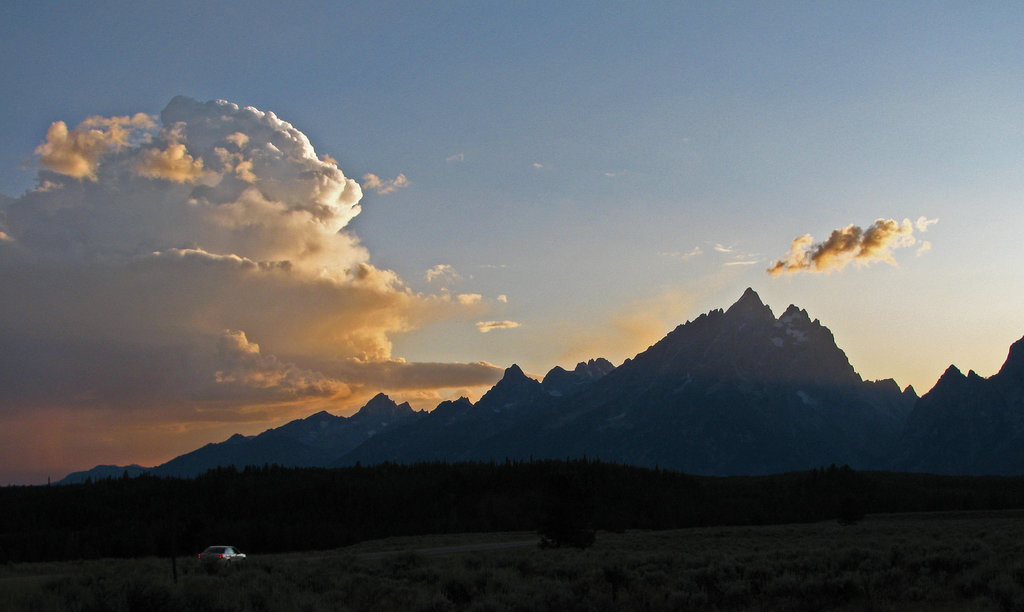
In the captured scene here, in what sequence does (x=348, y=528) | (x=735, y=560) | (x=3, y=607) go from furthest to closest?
(x=348, y=528), (x=735, y=560), (x=3, y=607)

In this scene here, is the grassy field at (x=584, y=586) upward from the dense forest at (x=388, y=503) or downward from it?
upward

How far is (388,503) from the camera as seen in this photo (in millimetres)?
137250

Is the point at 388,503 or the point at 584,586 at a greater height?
the point at 584,586

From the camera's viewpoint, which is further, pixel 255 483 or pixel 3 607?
pixel 255 483

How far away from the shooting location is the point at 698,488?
153m

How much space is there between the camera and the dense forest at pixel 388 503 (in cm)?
9856

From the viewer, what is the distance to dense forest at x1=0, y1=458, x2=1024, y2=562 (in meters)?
98.6

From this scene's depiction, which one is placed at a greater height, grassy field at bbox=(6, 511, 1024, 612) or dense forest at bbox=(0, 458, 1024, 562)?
grassy field at bbox=(6, 511, 1024, 612)

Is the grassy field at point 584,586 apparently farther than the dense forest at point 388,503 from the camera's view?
No

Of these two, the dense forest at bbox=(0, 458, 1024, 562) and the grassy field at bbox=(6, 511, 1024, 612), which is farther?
the dense forest at bbox=(0, 458, 1024, 562)

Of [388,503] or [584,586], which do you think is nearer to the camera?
[584,586]

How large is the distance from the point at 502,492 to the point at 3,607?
425 feet

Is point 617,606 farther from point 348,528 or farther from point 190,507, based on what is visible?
point 190,507

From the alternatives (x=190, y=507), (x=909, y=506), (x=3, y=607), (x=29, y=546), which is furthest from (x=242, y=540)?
(x=909, y=506)
